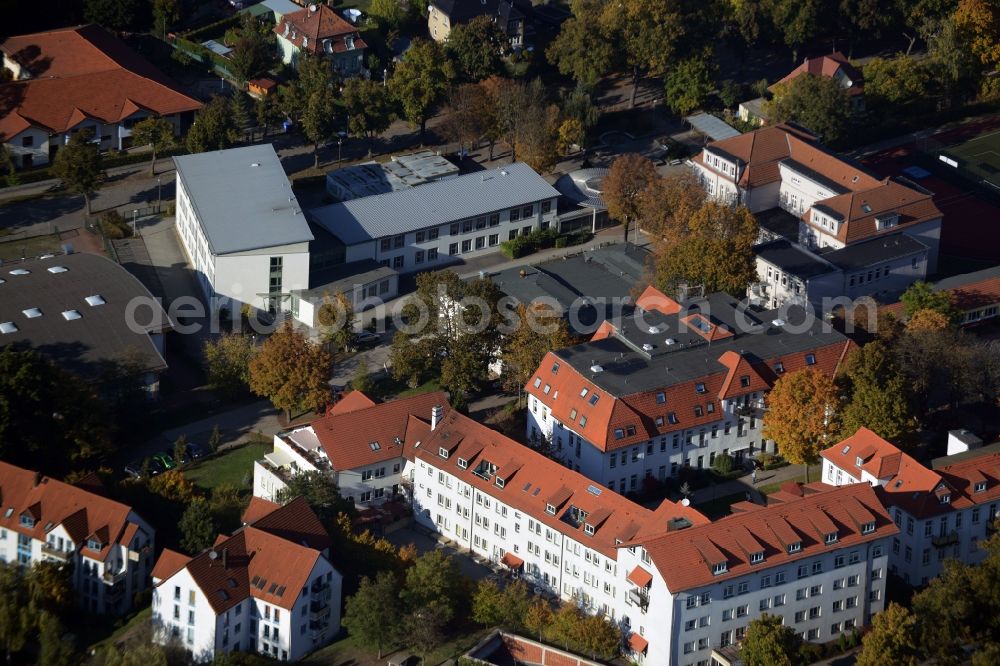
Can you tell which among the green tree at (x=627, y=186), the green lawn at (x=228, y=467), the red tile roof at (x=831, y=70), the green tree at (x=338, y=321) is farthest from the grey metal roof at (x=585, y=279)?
the red tile roof at (x=831, y=70)

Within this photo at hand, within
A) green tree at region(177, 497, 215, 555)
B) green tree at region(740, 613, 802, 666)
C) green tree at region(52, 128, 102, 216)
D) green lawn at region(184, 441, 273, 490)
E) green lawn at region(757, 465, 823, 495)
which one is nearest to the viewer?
green tree at region(740, 613, 802, 666)

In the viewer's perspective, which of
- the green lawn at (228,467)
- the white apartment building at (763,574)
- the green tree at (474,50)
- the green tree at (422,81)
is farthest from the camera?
the green tree at (474,50)

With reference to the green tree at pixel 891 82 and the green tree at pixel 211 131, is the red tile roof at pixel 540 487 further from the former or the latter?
the green tree at pixel 891 82

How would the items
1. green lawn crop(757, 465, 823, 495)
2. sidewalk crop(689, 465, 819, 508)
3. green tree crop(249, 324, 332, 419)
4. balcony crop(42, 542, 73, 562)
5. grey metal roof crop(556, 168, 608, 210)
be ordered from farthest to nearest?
1. grey metal roof crop(556, 168, 608, 210)
2. green tree crop(249, 324, 332, 419)
3. green lawn crop(757, 465, 823, 495)
4. sidewalk crop(689, 465, 819, 508)
5. balcony crop(42, 542, 73, 562)

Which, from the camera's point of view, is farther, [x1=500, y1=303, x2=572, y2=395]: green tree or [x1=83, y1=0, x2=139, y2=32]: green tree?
[x1=83, y1=0, x2=139, y2=32]: green tree

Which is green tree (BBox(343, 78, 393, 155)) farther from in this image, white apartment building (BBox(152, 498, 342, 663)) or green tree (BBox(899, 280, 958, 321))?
white apartment building (BBox(152, 498, 342, 663))

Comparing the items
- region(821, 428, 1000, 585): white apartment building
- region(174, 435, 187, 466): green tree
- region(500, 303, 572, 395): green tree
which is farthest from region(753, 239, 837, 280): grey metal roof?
region(174, 435, 187, 466): green tree

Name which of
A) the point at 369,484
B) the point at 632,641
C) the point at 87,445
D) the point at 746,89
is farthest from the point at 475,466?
the point at 746,89
